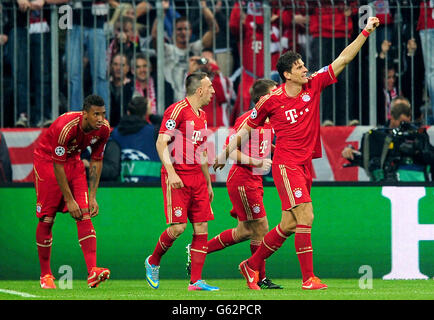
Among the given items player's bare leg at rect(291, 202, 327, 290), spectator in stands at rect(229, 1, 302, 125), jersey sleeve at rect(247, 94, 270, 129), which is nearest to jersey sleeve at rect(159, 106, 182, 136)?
jersey sleeve at rect(247, 94, 270, 129)

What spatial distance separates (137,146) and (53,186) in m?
2.45

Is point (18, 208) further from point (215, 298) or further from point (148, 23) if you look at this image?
point (215, 298)

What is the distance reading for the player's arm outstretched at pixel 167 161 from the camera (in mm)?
10646

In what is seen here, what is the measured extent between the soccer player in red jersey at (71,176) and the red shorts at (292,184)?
192cm

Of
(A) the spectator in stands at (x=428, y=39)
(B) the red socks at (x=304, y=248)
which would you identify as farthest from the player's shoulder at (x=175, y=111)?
(A) the spectator in stands at (x=428, y=39)

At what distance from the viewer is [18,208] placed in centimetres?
1316

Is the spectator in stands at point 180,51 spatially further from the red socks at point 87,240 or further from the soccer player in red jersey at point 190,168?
the red socks at point 87,240

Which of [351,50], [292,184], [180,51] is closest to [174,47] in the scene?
[180,51]

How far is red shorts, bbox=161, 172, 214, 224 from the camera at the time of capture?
35.7 ft

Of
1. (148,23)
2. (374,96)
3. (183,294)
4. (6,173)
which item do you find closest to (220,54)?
(148,23)

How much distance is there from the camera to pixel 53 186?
1161 centimetres

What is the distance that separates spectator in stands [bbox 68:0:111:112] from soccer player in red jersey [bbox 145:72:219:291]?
325 centimetres

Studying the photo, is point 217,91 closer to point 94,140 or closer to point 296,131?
point 94,140

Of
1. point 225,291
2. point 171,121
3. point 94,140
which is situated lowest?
point 225,291
